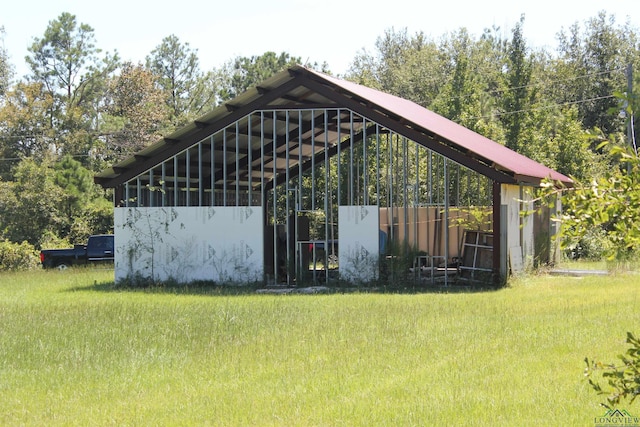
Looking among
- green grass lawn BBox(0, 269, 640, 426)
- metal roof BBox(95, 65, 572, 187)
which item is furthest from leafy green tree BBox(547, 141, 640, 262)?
metal roof BBox(95, 65, 572, 187)

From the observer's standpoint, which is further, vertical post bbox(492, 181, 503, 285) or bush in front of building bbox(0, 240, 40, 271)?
bush in front of building bbox(0, 240, 40, 271)

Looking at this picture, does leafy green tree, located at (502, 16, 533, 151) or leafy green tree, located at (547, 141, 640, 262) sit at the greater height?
leafy green tree, located at (502, 16, 533, 151)

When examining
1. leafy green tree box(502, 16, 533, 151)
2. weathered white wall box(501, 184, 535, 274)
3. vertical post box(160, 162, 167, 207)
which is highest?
leafy green tree box(502, 16, 533, 151)

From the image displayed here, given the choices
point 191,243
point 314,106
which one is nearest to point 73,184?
point 191,243

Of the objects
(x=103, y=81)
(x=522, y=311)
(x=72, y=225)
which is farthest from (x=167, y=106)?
(x=522, y=311)

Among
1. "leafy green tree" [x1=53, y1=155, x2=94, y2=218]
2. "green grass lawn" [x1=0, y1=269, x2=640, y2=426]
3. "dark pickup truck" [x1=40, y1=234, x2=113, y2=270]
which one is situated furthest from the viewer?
"leafy green tree" [x1=53, y1=155, x2=94, y2=218]

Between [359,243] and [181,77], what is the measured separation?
151 ft

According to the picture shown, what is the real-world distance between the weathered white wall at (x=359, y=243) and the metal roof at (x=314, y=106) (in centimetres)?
250

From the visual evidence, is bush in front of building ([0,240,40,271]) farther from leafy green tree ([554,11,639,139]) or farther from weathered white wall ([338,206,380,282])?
leafy green tree ([554,11,639,139])

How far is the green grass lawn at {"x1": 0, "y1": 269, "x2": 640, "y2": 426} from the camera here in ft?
26.5

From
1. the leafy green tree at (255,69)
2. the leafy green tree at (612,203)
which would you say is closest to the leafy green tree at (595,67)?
the leafy green tree at (255,69)

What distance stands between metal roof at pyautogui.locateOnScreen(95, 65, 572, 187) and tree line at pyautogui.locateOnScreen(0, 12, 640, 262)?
14.2m

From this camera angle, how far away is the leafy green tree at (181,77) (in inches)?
2505

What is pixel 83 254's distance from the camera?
30688 millimetres
